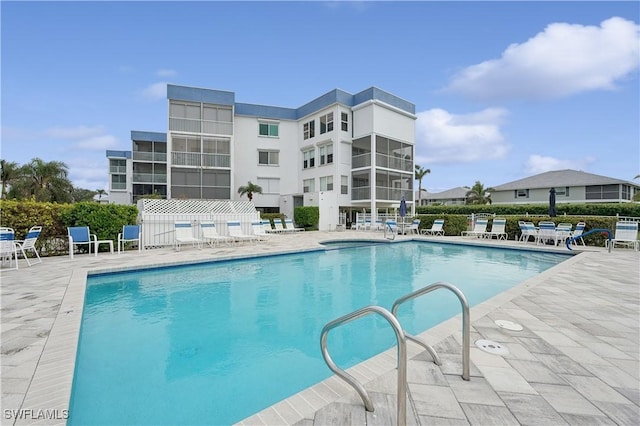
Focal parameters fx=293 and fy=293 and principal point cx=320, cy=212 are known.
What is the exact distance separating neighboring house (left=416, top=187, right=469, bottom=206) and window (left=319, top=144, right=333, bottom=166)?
3396 centimetres

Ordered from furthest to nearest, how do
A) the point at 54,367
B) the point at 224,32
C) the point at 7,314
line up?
the point at 224,32 → the point at 7,314 → the point at 54,367

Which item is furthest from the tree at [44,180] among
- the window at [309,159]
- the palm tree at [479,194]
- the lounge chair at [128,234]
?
the palm tree at [479,194]

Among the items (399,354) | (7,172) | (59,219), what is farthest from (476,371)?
(7,172)

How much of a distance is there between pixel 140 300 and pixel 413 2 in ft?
46.1

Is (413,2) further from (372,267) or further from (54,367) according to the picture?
(54,367)

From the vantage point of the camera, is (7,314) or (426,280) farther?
(426,280)

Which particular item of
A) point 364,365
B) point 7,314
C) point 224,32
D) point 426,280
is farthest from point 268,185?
point 364,365

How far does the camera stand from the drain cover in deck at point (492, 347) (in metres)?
3.14

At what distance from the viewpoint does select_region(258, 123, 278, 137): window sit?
1050 inches

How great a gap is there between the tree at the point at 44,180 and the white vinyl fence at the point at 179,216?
21.0m

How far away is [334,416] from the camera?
6.98 feet

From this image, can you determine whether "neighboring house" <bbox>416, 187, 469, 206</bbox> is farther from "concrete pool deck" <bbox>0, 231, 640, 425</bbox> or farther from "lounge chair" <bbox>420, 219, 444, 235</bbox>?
"concrete pool deck" <bbox>0, 231, 640, 425</bbox>

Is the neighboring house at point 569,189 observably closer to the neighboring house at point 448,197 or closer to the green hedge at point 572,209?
the green hedge at point 572,209

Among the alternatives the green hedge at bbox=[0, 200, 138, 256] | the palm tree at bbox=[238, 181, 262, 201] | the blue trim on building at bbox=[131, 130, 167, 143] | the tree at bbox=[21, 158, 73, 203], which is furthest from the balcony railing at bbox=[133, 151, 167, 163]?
the green hedge at bbox=[0, 200, 138, 256]
